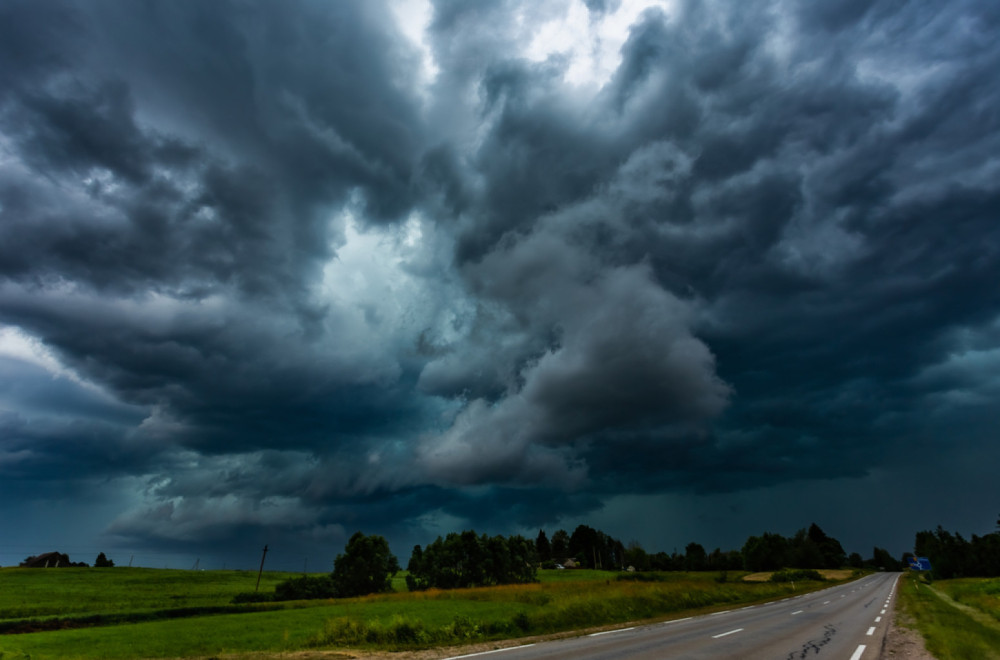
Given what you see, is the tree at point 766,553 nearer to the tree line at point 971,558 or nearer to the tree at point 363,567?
the tree line at point 971,558

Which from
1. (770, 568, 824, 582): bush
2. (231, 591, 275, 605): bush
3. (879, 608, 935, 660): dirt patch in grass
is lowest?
(770, 568, 824, 582): bush

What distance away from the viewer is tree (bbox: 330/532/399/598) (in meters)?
95.5

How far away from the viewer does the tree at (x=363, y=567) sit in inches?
3760

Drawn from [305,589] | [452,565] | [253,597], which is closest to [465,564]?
[452,565]

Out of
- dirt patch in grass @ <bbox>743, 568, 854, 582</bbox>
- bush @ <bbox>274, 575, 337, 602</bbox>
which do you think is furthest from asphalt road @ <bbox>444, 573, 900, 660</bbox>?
dirt patch in grass @ <bbox>743, 568, 854, 582</bbox>

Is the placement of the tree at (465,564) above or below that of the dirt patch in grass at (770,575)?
above

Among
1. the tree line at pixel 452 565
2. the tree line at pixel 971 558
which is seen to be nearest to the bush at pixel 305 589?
the tree line at pixel 452 565

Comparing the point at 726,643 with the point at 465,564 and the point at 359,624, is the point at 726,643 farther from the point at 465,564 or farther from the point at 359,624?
the point at 465,564

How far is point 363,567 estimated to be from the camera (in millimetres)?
96812

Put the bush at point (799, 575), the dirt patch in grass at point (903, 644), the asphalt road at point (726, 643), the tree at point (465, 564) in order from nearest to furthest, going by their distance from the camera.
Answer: the asphalt road at point (726, 643), the dirt patch in grass at point (903, 644), the tree at point (465, 564), the bush at point (799, 575)

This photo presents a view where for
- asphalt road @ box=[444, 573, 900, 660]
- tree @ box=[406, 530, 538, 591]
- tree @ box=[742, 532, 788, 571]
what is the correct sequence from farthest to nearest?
tree @ box=[742, 532, 788, 571] → tree @ box=[406, 530, 538, 591] → asphalt road @ box=[444, 573, 900, 660]

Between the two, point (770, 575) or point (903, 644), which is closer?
point (903, 644)

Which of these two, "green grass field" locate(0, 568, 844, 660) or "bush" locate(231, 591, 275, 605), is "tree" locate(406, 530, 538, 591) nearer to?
"bush" locate(231, 591, 275, 605)

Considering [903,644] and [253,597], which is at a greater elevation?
[903,644]
